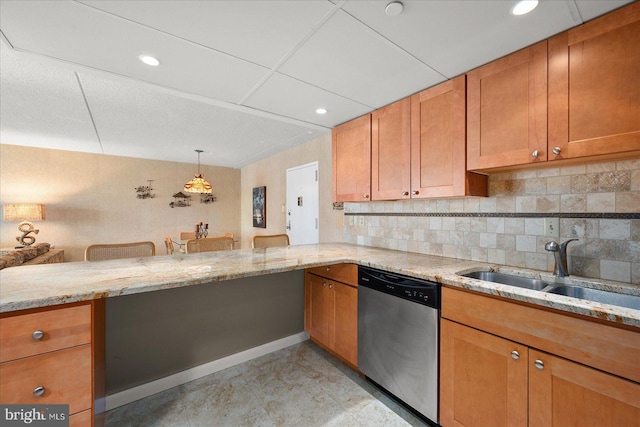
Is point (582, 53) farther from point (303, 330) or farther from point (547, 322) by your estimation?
point (303, 330)

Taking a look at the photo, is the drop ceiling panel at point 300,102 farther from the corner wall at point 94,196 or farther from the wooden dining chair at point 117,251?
the corner wall at point 94,196

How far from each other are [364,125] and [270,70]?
3.38 ft

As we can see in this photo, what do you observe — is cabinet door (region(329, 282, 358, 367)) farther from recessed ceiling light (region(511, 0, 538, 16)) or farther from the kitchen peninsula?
recessed ceiling light (region(511, 0, 538, 16))

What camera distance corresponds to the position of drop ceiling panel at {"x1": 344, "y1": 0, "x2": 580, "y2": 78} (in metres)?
1.24

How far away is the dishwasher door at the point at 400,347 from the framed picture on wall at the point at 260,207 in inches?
140

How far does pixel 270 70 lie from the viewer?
1.81 metres

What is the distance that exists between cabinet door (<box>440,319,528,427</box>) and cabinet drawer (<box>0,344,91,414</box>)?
170 cm

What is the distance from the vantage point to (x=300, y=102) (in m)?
2.32

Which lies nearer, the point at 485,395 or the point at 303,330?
the point at 485,395

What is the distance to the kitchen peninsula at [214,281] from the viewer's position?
995 millimetres

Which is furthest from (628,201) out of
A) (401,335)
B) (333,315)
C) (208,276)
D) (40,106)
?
(40,106)

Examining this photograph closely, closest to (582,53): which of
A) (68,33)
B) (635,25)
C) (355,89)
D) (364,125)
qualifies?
Answer: (635,25)

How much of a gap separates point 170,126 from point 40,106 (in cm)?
114

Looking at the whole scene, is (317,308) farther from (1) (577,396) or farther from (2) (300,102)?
(2) (300,102)
